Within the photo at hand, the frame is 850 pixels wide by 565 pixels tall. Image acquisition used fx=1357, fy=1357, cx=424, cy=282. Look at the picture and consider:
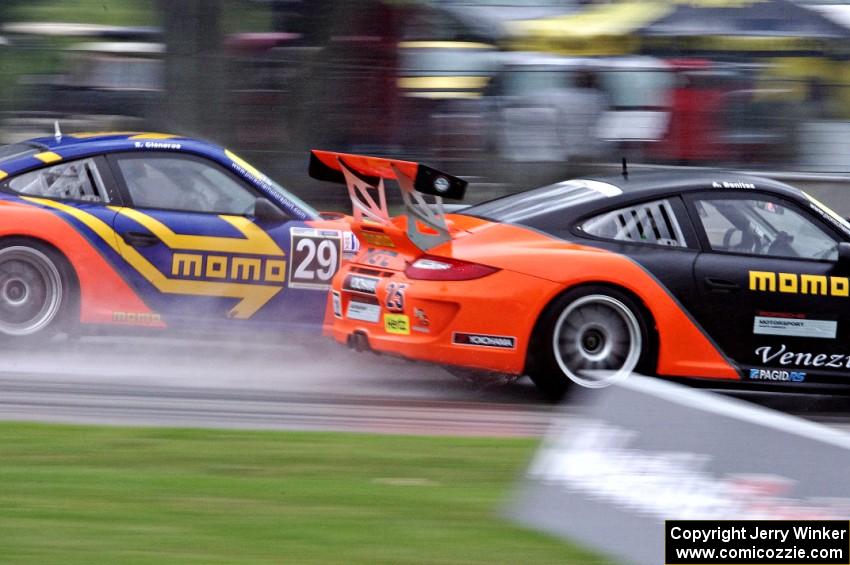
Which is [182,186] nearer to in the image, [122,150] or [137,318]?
[122,150]

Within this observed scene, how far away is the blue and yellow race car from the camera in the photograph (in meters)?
8.68

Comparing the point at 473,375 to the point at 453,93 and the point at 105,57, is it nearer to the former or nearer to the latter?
the point at 453,93

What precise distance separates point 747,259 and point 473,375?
1820mm

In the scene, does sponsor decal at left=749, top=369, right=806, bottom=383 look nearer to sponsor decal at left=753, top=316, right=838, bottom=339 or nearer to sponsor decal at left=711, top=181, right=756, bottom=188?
sponsor decal at left=753, top=316, right=838, bottom=339

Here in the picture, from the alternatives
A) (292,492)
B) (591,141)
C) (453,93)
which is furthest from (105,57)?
(292,492)

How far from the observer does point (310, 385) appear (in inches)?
322

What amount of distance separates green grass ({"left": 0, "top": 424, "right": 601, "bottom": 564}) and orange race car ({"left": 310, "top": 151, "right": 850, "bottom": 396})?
52.9 inches

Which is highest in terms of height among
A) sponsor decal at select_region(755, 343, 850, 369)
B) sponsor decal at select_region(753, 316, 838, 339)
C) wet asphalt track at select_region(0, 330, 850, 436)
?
sponsor decal at select_region(753, 316, 838, 339)

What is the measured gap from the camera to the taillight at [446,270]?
25.1 ft

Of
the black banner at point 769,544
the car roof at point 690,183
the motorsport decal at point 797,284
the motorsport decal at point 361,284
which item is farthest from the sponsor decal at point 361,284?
the black banner at point 769,544

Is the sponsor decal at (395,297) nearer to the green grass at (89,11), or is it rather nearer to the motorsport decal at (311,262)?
the motorsport decal at (311,262)

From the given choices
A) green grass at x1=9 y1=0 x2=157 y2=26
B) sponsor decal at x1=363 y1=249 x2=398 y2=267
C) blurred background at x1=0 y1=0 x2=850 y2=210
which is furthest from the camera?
green grass at x1=9 y1=0 x2=157 y2=26

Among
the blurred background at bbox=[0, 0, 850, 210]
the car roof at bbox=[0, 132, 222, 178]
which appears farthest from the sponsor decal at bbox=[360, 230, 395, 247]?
the blurred background at bbox=[0, 0, 850, 210]

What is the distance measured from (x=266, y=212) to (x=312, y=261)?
0.45m
